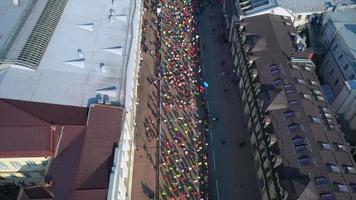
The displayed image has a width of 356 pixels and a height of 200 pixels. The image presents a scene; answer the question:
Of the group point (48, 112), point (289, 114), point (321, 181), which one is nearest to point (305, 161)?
point (321, 181)

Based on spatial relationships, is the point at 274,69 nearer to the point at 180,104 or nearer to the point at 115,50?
the point at 180,104

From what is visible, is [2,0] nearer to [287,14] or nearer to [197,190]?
[197,190]

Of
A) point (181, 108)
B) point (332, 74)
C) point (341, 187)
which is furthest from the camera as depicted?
point (332, 74)

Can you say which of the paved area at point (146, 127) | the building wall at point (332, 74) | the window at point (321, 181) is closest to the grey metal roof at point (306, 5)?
the building wall at point (332, 74)

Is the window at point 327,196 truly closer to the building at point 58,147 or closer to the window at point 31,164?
the building at point 58,147

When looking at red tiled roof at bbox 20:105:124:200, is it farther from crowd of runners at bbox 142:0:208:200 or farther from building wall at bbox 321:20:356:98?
building wall at bbox 321:20:356:98

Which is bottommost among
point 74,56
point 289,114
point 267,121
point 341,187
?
point 341,187
